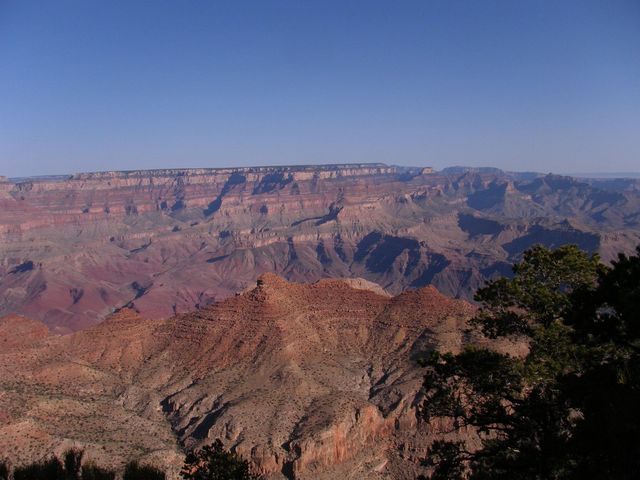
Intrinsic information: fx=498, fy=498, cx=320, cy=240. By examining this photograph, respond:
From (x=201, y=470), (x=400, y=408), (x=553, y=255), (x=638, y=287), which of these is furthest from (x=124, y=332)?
(x=638, y=287)

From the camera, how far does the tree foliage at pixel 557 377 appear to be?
16.5 metres

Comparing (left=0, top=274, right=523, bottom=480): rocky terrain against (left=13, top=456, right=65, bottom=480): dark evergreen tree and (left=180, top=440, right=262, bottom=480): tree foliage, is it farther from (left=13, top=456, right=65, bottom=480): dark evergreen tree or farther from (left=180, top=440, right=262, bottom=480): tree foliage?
(left=180, top=440, right=262, bottom=480): tree foliage

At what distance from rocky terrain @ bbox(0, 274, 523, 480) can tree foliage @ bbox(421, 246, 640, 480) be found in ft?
92.7

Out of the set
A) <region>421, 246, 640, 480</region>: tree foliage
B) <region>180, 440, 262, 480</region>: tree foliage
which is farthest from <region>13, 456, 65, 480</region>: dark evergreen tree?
<region>421, 246, 640, 480</region>: tree foliage

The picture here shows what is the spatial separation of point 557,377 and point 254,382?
4531cm

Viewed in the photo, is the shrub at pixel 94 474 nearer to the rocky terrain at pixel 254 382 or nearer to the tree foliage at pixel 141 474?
the tree foliage at pixel 141 474

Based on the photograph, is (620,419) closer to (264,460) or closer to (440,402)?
(440,402)

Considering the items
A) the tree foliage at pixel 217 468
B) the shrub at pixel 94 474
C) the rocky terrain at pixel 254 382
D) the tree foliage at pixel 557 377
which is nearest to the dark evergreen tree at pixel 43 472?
the shrub at pixel 94 474

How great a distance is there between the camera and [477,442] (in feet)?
160

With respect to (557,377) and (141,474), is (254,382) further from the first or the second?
(557,377)

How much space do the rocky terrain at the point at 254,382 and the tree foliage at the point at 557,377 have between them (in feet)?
92.7

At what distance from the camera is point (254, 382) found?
5981 cm

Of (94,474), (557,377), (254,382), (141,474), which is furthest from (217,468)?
(254,382)

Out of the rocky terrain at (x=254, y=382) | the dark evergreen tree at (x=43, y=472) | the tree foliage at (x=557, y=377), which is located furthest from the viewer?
the rocky terrain at (x=254, y=382)
